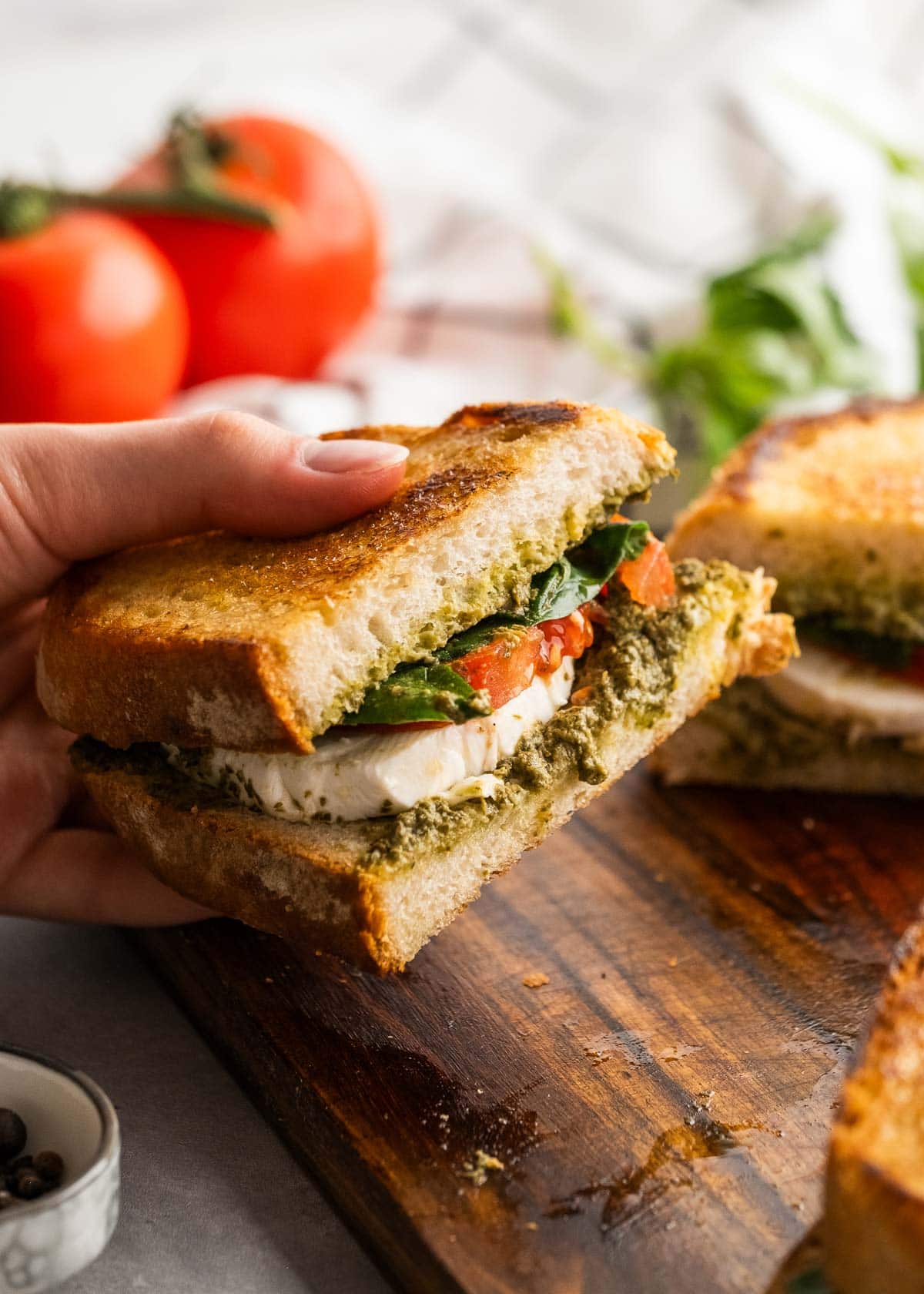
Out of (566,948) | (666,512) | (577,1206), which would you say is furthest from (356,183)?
(577,1206)

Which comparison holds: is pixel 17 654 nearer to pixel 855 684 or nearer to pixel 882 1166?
pixel 855 684

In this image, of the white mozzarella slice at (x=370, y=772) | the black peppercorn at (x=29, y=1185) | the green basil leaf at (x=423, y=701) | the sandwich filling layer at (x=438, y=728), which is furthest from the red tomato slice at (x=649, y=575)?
the black peppercorn at (x=29, y=1185)

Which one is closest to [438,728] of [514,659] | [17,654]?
[514,659]

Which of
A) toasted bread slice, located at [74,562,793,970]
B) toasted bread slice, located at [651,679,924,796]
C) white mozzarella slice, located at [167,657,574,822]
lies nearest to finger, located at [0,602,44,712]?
toasted bread slice, located at [74,562,793,970]

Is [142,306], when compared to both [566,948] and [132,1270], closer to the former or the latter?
[566,948]

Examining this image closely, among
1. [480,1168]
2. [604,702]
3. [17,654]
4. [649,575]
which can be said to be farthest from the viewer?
[17,654]

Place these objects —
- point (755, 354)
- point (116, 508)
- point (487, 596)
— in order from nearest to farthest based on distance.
A: point (487, 596) → point (116, 508) → point (755, 354)

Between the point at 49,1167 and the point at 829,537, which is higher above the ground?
the point at 829,537
